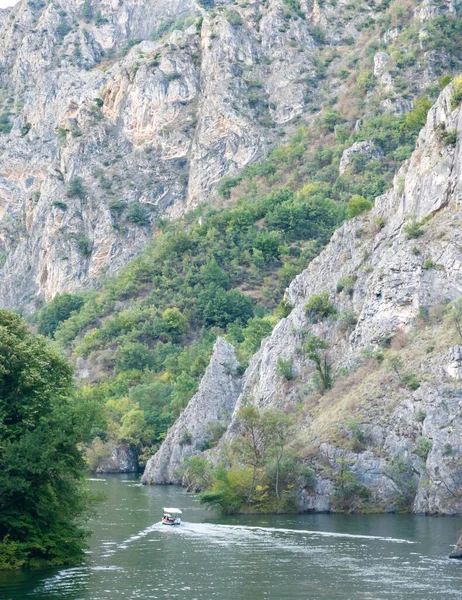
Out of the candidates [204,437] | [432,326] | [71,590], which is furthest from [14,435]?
[204,437]

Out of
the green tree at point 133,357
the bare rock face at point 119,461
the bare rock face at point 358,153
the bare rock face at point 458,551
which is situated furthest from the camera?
the bare rock face at point 358,153

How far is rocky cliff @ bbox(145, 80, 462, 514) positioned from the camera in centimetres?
7588

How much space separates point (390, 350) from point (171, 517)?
27367 millimetres

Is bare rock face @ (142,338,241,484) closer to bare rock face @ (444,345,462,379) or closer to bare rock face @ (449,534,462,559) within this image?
bare rock face @ (444,345,462,379)

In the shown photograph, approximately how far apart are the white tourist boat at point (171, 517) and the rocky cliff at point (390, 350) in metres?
10.3

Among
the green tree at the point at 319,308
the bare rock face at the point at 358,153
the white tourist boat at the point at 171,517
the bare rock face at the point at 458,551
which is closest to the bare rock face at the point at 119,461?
the green tree at the point at 319,308

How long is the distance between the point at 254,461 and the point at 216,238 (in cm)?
10277

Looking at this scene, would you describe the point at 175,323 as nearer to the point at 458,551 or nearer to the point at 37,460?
the point at 458,551

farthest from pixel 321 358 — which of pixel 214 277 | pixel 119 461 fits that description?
pixel 214 277

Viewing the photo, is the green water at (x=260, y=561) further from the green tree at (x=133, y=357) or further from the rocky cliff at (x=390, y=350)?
the green tree at (x=133, y=357)

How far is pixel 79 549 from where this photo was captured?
52.2 m

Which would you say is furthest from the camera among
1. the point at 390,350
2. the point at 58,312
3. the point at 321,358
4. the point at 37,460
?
the point at 58,312

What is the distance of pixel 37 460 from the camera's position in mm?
48781

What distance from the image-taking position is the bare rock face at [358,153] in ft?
589
